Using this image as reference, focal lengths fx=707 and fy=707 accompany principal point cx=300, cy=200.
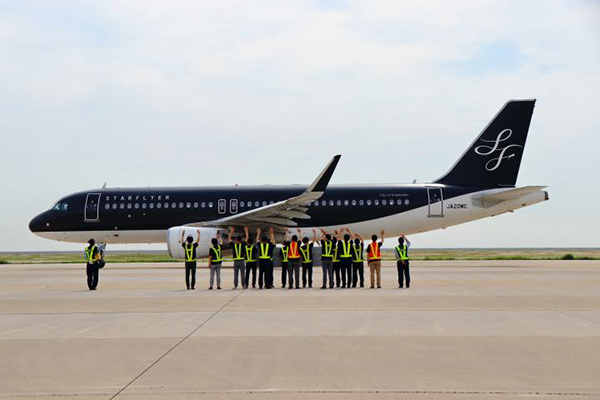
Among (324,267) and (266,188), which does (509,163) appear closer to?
(266,188)

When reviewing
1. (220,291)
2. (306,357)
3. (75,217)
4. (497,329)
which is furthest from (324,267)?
(75,217)

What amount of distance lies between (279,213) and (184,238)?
13.4 feet

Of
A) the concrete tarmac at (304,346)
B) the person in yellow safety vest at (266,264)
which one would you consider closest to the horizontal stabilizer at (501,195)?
the concrete tarmac at (304,346)

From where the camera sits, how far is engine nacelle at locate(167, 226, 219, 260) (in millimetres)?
25953

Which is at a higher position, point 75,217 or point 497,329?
point 75,217

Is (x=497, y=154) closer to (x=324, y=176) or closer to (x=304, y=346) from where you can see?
(x=324, y=176)

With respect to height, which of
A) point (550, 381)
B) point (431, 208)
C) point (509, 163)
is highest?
point (509, 163)

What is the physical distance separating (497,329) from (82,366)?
540 centimetres

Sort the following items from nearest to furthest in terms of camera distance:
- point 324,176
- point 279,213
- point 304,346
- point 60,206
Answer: point 304,346 → point 324,176 → point 279,213 → point 60,206

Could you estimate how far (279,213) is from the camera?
92.3ft

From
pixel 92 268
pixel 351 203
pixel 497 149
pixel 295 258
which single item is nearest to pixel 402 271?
pixel 295 258

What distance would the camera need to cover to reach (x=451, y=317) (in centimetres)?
1091

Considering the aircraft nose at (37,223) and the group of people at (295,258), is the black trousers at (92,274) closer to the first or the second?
the group of people at (295,258)

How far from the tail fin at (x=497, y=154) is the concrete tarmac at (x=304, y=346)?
16.2m
